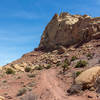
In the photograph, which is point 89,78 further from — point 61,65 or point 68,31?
point 68,31

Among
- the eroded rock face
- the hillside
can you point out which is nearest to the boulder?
the hillside

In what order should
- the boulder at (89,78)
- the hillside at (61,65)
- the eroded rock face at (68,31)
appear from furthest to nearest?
the eroded rock face at (68,31) → the hillside at (61,65) → the boulder at (89,78)

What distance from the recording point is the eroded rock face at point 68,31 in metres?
40.0

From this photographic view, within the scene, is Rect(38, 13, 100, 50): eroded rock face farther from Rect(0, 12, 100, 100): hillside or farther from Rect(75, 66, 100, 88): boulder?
Rect(75, 66, 100, 88): boulder

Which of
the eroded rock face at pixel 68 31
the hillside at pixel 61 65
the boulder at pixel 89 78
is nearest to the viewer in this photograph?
the boulder at pixel 89 78

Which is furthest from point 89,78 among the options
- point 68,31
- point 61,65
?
point 68,31

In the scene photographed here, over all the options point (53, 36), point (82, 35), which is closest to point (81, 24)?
point (82, 35)

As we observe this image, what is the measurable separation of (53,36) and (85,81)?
40277 mm

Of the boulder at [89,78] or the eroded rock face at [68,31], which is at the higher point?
the eroded rock face at [68,31]

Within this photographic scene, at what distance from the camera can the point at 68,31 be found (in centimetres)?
4591

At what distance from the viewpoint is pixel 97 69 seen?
11211 millimetres

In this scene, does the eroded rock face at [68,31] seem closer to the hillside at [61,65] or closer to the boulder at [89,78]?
the hillside at [61,65]

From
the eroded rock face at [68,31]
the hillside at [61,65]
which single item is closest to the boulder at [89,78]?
the hillside at [61,65]

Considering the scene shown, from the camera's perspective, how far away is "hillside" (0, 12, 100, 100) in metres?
10.6
